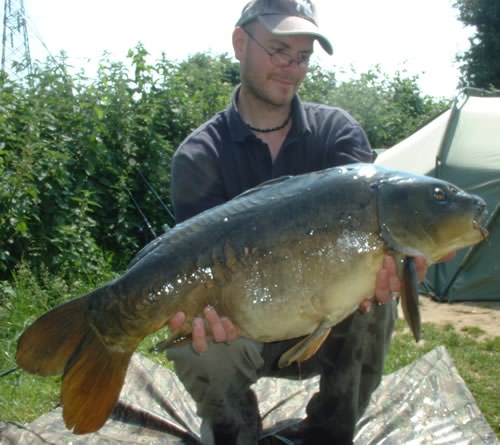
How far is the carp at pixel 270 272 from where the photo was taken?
6.70ft

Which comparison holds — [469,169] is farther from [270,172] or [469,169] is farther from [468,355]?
[270,172]

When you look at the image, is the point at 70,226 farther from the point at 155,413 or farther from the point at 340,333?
the point at 340,333

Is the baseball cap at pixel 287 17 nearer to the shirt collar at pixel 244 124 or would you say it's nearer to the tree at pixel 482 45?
the shirt collar at pixel 244 124

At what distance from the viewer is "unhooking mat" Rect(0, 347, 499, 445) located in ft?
9.04

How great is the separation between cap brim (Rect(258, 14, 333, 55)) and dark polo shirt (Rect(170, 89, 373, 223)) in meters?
0.31

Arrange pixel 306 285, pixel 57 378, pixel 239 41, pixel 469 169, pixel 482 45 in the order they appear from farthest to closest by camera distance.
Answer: pixel 482 45 → pixel 469 169 → pixel 57 378 → pixel 239 41 → pixel 306 285

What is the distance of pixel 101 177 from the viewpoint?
6.07 meters

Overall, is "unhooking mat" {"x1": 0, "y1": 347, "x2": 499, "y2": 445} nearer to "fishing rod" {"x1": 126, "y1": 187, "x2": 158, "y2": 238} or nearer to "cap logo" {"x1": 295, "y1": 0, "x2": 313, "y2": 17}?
"cap logo" {"x1": 295, "y1": 0, "x2": 313, "y2": 17}

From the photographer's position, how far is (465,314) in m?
5.41

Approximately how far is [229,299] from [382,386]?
141cm

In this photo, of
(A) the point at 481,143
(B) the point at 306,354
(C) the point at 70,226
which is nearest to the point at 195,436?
(B) the point at 306,354

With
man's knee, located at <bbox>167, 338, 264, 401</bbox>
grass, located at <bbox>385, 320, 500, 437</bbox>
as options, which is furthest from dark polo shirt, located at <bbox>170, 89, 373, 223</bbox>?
grass, located at <bbox>385, 320, 500, 437</bbox>

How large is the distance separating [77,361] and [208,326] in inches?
15.6

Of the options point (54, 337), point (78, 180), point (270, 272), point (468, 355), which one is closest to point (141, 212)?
point (78, 180)
